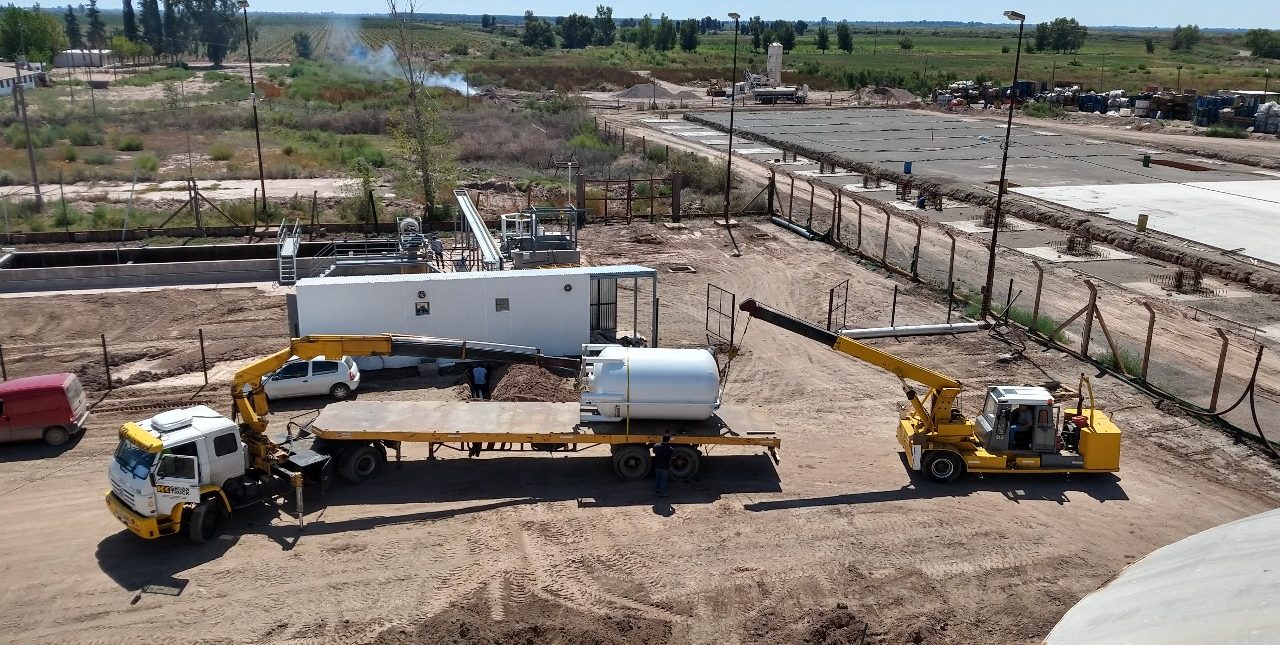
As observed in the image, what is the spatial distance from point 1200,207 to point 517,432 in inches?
1688

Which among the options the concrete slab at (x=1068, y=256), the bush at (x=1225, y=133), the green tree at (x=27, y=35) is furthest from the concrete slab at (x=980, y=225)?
the green tree at (x=27, y=35)

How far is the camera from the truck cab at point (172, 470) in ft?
54.5

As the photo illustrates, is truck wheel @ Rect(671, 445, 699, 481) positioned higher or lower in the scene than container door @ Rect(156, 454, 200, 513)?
lower

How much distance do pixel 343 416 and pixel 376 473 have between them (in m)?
1.36

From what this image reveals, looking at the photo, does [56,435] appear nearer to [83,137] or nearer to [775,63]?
[83,137]

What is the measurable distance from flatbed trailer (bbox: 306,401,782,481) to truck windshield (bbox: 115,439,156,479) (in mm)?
3249

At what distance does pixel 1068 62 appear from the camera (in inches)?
6216

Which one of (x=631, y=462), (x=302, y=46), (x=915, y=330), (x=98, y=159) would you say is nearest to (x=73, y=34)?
(x=302, y=46)

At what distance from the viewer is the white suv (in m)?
23.9

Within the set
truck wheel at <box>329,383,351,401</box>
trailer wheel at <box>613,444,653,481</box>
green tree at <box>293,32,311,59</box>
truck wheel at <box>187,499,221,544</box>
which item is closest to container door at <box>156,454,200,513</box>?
truck wheel at <box>187,499,221,544</box>

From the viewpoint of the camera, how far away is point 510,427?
19.7 meters

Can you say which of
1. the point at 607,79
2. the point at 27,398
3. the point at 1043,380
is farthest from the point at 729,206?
the point at 607,79

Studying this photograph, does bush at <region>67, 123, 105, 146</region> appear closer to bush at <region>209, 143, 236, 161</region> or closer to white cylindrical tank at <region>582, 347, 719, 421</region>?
bush at <region>209, 143, 236, 161</region>

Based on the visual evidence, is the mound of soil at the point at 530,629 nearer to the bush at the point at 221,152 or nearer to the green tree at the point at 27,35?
the bush at the point at 221,152
